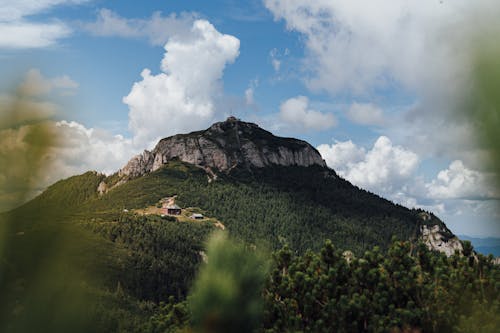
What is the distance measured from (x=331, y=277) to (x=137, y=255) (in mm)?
136610

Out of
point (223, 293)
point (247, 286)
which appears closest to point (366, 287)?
point (247, 286)

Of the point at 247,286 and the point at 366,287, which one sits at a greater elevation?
the point at 247,286

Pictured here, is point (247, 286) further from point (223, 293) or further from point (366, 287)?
point (366, 287)

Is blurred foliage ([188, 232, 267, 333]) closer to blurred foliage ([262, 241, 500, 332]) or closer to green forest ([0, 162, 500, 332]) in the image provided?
green forest ([0, 162, 500, 332])

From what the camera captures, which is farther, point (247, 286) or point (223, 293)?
point (247, 286)

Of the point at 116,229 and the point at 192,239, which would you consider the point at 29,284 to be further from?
the point at 192,239

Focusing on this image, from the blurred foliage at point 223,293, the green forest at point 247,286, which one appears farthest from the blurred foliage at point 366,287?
the blurred foliage at point 223,293

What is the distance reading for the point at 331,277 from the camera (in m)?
14.6

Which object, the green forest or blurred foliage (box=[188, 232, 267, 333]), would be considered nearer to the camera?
the green forest

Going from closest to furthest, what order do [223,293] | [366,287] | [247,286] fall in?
1. [223,293]
2. [247,286]
3. [366,287]

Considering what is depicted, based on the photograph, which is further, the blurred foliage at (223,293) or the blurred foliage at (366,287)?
the blurred foliage at (366,287)

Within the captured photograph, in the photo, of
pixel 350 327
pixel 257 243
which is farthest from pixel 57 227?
pixel 350 327

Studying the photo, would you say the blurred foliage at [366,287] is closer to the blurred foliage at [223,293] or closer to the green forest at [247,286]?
the green forest at [247,286]

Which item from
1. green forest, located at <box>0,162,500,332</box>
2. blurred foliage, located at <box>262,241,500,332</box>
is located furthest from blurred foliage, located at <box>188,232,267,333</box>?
blurred foliage, located at <box>262,241,500,332</box>
